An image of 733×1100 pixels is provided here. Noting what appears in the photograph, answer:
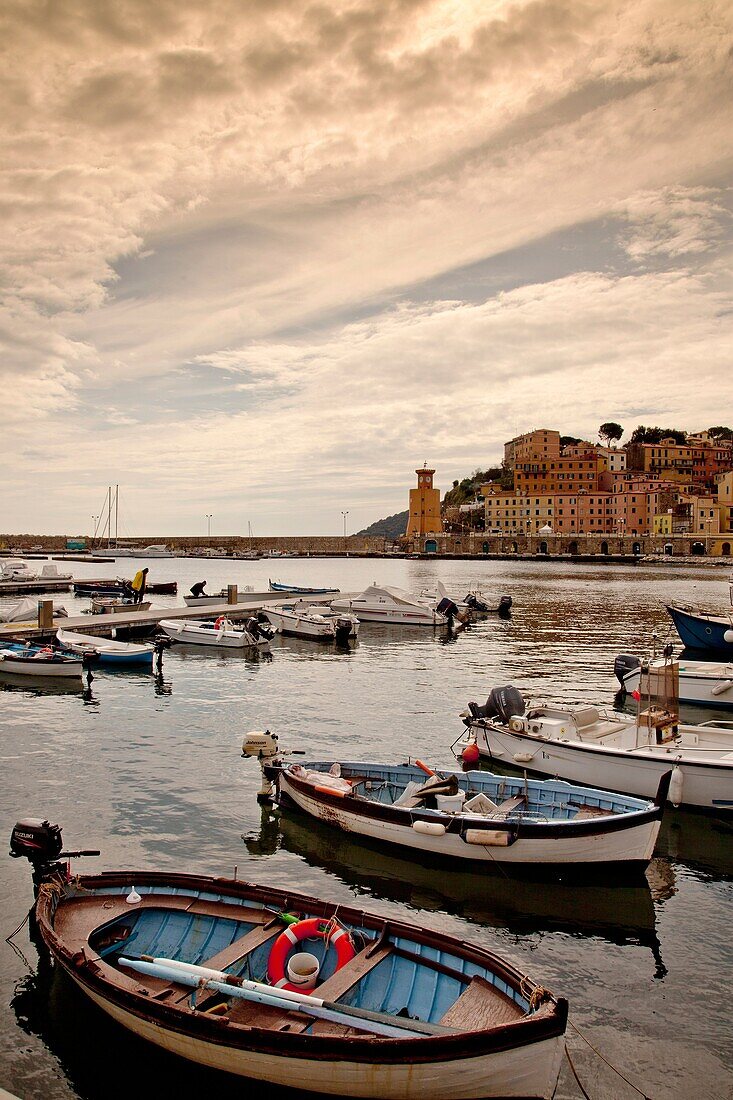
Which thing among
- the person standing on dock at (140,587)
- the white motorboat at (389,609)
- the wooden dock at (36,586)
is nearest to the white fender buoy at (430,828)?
the white motorboat at (389,609)

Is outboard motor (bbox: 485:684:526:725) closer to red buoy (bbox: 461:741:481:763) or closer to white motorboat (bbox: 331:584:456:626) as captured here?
red buoy (bbox: 461:741:481:763)

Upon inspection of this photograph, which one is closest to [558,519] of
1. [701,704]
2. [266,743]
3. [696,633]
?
[696,633]

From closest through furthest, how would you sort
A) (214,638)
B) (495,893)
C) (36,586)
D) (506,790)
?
(495,893) < (506,790) < (214,638) < (36,586)

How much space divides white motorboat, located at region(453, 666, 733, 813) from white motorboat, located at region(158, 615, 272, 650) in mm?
17964

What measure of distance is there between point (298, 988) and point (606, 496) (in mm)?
155963

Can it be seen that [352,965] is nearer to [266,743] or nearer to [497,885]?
[497,885]

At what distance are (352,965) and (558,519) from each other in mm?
152182

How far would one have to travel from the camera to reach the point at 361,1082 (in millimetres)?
6074

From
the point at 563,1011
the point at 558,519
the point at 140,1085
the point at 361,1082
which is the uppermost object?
the point at 558,519

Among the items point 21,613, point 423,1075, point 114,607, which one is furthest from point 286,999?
point 114,607

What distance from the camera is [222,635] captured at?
34.5 metres

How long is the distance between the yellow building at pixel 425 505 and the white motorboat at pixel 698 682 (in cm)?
15151

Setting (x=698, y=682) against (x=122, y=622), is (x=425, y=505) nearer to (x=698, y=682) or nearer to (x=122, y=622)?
(x=122, y=622)

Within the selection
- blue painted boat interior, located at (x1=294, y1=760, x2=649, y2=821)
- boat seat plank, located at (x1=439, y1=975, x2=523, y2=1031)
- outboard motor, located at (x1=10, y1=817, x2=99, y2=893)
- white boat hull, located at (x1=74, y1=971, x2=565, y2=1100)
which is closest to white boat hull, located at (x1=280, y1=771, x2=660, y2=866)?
blue painted boat interior, located at (x1=294, y1=760, x2=649, y2=821)
